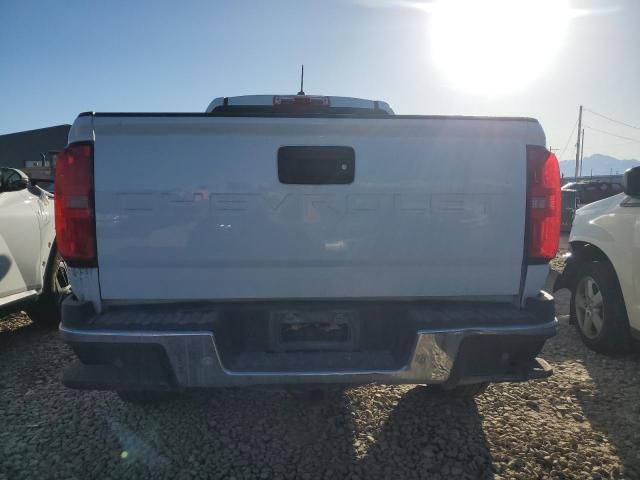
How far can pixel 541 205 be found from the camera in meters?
2.13

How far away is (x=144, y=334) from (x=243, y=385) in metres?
0.48

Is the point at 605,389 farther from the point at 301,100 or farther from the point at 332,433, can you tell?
the point at 301,100

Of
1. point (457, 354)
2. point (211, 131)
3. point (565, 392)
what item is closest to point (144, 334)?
point (211, 131)

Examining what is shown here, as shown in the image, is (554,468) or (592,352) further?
(592,352)

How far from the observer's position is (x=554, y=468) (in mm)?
2322

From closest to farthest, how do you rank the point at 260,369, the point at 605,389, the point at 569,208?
the point at 260,369 < the point at 605,389 < the point at 569,208

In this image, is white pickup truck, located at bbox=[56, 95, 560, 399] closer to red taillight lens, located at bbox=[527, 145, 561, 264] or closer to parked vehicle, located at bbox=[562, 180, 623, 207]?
red taillight lens, located at bbox=[527, 145, 561, 264]

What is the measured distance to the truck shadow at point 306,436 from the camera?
7.51ft

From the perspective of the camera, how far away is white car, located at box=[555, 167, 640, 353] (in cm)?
350

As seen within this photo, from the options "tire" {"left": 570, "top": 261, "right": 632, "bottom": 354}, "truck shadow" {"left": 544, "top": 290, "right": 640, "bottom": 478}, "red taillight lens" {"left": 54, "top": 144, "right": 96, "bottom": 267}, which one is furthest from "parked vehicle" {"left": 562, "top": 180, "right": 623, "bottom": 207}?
"red taillight lens" {"left": 54, "top": 144, "right": 96, "bottom": 267}

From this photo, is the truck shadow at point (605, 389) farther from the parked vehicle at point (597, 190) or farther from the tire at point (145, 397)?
the parked vehicle at point (597, 190)

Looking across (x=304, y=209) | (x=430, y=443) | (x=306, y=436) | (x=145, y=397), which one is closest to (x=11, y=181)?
(x=145, y=397)

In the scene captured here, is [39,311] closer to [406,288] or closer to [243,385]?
[243,385]

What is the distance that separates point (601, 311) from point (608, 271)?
1.18ft
